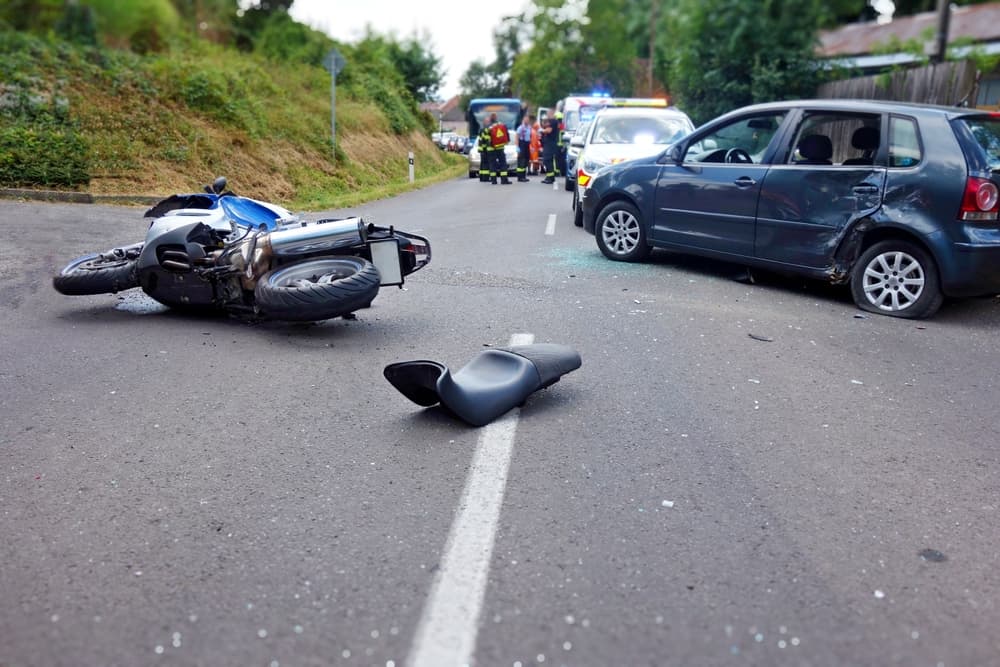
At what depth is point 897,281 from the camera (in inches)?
303

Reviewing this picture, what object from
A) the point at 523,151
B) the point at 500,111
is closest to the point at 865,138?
the point at 523,151

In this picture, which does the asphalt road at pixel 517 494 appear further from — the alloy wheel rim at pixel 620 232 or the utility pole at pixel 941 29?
the utility pole at pixel 941 29

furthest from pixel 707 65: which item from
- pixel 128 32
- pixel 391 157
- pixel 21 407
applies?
pixel 21 407

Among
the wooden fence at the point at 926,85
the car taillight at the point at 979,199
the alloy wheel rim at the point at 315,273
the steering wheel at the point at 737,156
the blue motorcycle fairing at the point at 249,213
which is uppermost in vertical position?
the wooden fence at the point at 926,85

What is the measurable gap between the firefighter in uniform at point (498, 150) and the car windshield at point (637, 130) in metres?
11.0

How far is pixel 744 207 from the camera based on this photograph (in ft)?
28.7

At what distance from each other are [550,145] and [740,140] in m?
18.0

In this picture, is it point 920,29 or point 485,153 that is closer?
point 920,29

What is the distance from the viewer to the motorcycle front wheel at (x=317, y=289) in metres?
6.24

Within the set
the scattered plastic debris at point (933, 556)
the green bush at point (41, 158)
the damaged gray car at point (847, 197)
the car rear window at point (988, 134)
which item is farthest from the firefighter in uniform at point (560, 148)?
the scattered plastic debris at point (933, 556)

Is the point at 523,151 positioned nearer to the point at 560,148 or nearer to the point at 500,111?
the point at 560,148

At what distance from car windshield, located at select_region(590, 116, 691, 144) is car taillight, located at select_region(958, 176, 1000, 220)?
7492 millimetres

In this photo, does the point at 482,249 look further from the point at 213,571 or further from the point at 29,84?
the point at 29,84

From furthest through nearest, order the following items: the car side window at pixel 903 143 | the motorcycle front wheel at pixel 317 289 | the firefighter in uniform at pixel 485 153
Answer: the firefighter in uniform at pixel 485 153 → the car side window at pixel 903 143 → the motorcycle front wheel at pixel 317 289
